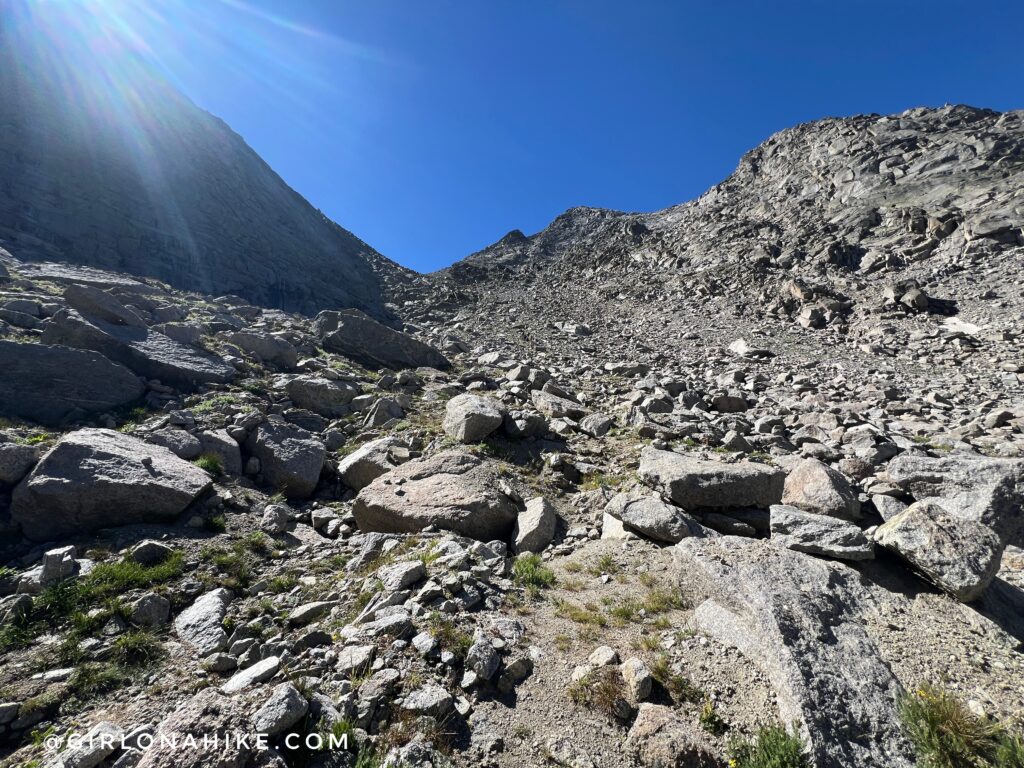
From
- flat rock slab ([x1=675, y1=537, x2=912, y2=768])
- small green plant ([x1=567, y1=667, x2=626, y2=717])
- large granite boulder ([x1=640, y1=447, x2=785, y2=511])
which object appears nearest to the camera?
flat rock slab ([x1=675, y1=537, x2=912, y2=768])

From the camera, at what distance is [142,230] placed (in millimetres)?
32219

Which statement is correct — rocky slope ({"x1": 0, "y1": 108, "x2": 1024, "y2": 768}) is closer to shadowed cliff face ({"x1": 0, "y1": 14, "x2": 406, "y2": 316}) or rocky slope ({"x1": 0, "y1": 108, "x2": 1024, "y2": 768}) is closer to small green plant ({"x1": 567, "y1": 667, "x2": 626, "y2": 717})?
small green plant ({"x1": 567, "y1": 667, "x2": 626, "y2": 717})

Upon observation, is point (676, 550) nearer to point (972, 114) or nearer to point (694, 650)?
point (694, 650)

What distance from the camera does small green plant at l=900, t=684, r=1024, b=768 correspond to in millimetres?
3160

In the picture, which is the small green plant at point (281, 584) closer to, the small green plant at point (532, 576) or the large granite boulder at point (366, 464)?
the large granite boulder at point (366, 464)

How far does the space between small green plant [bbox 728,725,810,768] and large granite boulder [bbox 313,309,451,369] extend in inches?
639

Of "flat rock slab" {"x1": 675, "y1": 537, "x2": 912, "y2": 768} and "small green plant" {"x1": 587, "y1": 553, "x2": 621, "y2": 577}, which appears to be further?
"small green plant" {"x1": 587, "y1": 553, "x2": 621, "y2": 577}

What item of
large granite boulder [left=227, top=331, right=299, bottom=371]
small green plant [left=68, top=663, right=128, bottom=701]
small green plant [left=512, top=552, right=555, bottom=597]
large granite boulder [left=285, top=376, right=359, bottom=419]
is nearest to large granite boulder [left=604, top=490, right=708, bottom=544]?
small green plant [left=512, top=552, right=555, bottom=597]

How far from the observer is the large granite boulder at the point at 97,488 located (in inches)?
250

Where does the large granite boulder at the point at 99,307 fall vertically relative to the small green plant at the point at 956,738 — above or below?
above

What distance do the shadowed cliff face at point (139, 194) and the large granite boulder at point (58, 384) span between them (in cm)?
2025

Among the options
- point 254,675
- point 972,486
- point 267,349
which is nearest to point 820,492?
point 972,486

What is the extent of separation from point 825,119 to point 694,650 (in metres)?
71.6

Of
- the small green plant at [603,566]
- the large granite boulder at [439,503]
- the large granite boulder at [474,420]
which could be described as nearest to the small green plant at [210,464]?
the large granite boulder at [439,503]
